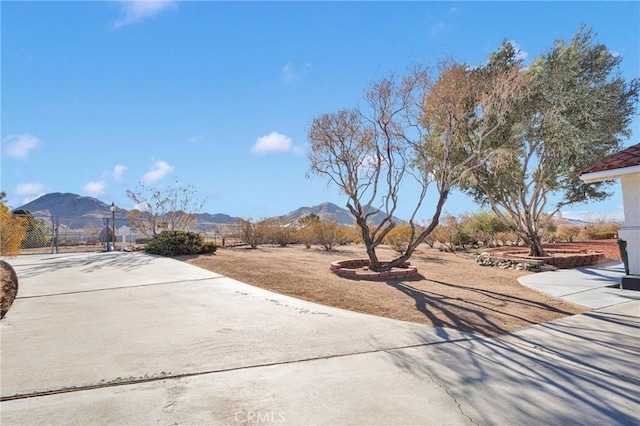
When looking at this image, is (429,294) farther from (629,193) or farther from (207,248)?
(207,248)

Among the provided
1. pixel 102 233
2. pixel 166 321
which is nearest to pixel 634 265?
pixel 166 321

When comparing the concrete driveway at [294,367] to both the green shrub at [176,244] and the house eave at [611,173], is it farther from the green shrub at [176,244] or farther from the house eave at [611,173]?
the green shrub at [176,244]

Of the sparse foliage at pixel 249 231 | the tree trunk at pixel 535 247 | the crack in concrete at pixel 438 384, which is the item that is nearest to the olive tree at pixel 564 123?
the tree trunk at pixel 535 247

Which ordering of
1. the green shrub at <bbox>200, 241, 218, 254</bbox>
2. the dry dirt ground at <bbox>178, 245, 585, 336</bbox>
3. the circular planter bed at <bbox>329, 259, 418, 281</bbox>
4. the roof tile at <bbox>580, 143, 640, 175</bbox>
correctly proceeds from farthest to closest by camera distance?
the green shrub at <bbox>200, 241, 218, 254</bbox> → the circular planter bed at <bbox>329, 259, 418, 281</bbox> → the roof tile at <bbox>580, 143, 640, 175</bbox> → the dry dirt ground at <bbox>178, 245, 585, 336</bbox>

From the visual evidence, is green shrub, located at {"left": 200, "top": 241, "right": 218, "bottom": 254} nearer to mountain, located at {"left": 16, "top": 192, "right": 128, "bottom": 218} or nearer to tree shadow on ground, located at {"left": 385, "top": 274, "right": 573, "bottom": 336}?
tree shadow on ground, located at {"left": 385, "top": 274, "right": 573, "bottom": 336}

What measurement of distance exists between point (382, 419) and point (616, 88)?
14.3 metres

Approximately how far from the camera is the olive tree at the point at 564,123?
1167cm

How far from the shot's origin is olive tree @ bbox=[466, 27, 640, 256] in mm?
11672

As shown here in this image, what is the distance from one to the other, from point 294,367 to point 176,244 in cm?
1116

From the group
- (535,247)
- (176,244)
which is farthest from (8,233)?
(535,247)

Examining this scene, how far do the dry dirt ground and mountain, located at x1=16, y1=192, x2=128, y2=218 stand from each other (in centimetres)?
7384

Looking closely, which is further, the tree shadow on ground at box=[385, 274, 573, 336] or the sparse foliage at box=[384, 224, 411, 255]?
the sparse foliage at box=[384, 224, 411, 255]

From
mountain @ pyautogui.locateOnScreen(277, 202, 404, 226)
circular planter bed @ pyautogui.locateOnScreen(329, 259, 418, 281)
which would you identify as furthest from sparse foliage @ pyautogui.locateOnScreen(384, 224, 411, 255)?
circular planter bed @ pyautogui.locateOnScreen(329, 259, 418, 281)

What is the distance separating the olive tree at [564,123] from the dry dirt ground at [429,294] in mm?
3796
